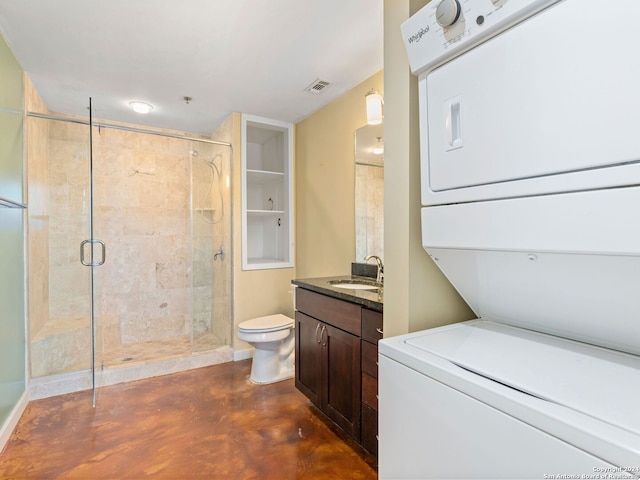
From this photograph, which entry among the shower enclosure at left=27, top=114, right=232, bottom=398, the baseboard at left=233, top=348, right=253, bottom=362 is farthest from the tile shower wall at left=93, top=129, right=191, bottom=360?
the baseboard at left=233, top=348, right=253, bottom=362

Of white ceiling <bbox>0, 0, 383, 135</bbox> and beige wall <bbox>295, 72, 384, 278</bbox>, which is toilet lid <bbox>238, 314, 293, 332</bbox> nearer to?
beige wall <bbox>295, 72, 384, 278</bbox>

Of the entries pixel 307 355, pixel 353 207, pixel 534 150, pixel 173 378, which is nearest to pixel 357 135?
pixel 353 207

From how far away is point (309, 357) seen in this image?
2156 mm

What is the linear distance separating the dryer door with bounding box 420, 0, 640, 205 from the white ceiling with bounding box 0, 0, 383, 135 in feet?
3.76

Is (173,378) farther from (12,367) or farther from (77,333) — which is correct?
(12,367)

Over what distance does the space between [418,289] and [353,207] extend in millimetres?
1525

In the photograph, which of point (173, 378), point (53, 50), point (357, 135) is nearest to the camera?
point (53, 50)

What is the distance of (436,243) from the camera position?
3.14 feet

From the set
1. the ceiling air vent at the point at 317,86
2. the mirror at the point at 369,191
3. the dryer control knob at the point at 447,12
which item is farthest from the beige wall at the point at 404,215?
the ceiling air vent at the point at 317,86

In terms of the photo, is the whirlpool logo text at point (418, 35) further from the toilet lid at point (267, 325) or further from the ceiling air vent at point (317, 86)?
the toilet lid at point (267, 325)

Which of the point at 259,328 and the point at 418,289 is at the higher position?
the point at 418,289

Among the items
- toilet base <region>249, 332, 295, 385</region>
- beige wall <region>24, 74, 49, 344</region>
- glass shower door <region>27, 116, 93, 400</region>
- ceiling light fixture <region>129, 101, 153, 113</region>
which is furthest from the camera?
ceiling light fixture <region>129, 101, 153, 113</region>

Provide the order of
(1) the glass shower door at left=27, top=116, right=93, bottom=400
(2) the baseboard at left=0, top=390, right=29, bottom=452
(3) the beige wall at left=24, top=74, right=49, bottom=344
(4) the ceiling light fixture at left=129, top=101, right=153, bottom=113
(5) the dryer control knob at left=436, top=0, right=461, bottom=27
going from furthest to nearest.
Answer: (4) the ceiling light fixture at left=129, top=101, right=153, bottom=113 → (1) the glass shower door at left=27, top=116, right=93, bottom=400 → (3) the beige wall at left=24, top=74, right=49, bottom=344 → (2) the baseboard at left=0, top=390, right=29, bottom=452 → (5) the dryer control knob at left=436, top=0, right=461, bottom=27

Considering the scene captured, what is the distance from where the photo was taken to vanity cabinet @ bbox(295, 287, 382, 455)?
1592 mm
